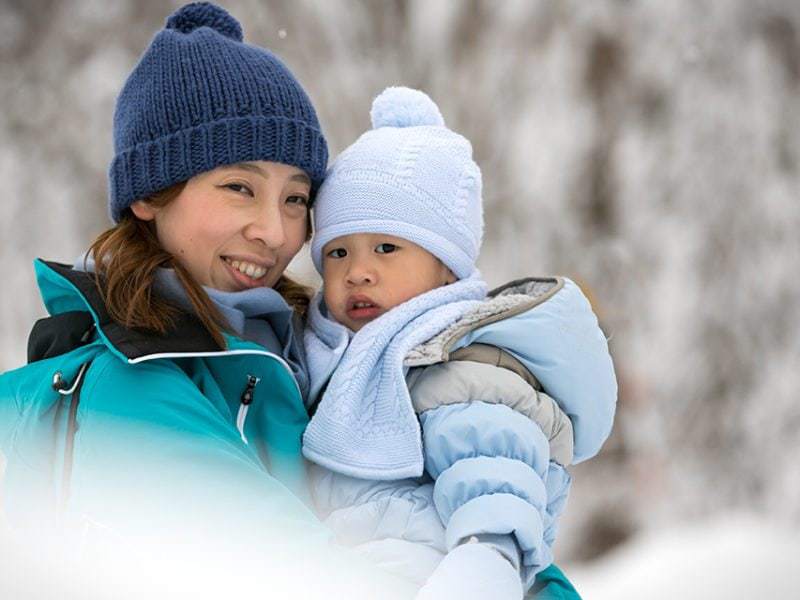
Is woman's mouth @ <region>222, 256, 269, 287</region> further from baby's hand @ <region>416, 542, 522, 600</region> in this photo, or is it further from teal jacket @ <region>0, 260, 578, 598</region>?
baby's hand @ <region>416, 542, 522, 600</region>

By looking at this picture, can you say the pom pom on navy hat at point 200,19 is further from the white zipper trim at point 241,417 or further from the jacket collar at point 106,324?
the white zipper trim at point 241,417

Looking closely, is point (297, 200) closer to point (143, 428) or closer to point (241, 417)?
point (241, 417)

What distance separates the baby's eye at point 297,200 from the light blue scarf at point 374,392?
219mm

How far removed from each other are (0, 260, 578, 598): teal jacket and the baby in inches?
4.6

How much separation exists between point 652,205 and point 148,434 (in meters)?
3.88

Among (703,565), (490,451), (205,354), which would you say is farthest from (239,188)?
(703,565)

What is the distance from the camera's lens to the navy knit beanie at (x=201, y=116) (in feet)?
5.41

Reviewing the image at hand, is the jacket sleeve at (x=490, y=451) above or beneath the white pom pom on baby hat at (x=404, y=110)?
beneath

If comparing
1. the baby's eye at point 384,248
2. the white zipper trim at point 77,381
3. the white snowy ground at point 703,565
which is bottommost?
the white zipper trim at point 77,381

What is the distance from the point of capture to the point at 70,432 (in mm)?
1442

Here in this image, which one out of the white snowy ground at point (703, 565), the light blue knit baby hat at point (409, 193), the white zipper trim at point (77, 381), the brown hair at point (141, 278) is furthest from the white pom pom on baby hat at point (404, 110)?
the white snowy ground at point (703, 565)

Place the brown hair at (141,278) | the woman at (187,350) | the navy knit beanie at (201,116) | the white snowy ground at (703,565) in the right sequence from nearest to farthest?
the woman at (187,350) → the brown hair at (141,278) → the navy knit beanie at (201,116) → the white snowy ground at (703,565)

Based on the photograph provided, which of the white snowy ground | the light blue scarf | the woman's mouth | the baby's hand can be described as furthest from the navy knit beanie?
the white snowy ground

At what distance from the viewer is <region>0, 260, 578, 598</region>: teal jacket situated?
131 cm
